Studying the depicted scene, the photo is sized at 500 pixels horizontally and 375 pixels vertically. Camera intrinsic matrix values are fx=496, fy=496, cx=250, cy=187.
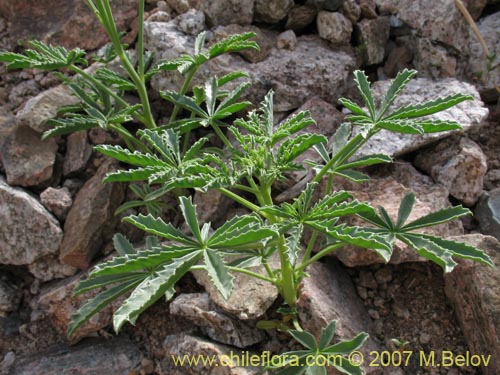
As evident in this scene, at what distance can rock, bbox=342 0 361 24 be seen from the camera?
3.10 metres

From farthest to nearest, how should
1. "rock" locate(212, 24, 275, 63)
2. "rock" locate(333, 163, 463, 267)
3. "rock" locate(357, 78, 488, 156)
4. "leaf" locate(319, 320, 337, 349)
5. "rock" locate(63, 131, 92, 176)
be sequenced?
"rock" locate(212, 24, 275, 63) < "rock" locate(63, 131, 92, 176) < "rock" locate(357, 78, 488, 156) < "rock" locate(333, 163, 463, 267) < "leaf" locate(319, 320, 337, 349)

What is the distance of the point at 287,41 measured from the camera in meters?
3.12

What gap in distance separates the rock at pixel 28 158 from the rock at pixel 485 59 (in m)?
2.58

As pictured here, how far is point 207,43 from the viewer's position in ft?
10.3

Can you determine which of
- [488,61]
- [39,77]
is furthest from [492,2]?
[39,77]

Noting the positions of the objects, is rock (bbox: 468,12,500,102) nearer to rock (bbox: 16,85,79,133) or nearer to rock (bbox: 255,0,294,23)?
rock (bbox: 255,0,294,23)

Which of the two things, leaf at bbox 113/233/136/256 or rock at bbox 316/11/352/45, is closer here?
leaf at bbox 113/233/136/256

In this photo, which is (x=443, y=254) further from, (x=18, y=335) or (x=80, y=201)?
(x=18, y=335)

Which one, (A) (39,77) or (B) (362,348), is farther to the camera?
(A) (39,77)

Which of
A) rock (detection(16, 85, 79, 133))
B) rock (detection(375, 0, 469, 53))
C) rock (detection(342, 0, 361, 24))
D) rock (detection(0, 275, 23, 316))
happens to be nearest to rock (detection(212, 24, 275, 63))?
rock (detection(342, 0, 361, 24))

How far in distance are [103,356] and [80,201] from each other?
2.83 ft

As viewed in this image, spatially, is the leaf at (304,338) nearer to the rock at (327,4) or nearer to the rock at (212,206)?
the rock at (212,206)

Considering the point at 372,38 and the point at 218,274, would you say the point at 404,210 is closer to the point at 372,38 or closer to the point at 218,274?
the point at 218,274

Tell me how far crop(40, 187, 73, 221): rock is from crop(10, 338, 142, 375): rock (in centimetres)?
73
